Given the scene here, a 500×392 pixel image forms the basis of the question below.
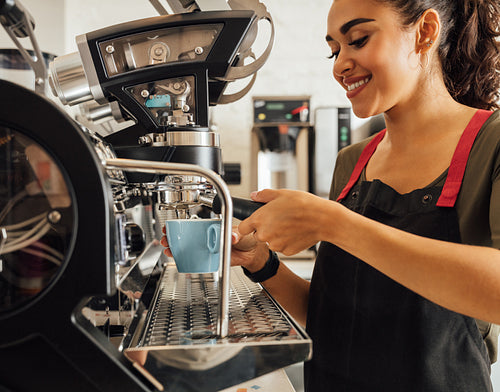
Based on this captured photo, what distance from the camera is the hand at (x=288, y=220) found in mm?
573

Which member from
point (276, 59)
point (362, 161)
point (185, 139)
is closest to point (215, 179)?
point (185, 139)

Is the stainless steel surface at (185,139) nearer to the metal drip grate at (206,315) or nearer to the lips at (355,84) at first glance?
the metal drip grate at (206,315)

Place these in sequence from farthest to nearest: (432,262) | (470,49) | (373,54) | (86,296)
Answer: (470,49), (373,54), (432,262), (86,296)

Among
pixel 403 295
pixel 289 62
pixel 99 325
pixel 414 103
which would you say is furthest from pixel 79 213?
pixel 289 62

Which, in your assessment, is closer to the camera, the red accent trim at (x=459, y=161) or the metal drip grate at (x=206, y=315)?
the metal drip grate at (x=206, y=315)

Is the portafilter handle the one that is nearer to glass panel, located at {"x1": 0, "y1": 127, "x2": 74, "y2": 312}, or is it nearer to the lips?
glass panel, located at {"x1": 0, "y1": 127, "x2": 74, "y2": 312}

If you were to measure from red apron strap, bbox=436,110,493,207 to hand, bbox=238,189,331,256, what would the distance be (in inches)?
11.3

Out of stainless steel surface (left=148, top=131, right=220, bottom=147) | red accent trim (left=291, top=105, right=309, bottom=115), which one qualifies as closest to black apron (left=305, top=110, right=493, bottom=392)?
stainless steel surface (left=148, top=131, right=220, bottom=147)

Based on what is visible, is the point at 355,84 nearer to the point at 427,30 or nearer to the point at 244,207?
the point at 427,30

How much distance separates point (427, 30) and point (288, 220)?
0.50 metres

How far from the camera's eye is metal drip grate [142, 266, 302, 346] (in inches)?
18.7

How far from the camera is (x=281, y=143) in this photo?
9.05 feet

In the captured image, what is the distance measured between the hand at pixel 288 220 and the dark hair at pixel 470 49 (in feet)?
1.60

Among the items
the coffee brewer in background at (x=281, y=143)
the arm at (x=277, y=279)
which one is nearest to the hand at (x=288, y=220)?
the arm at (x=277, y=279)
